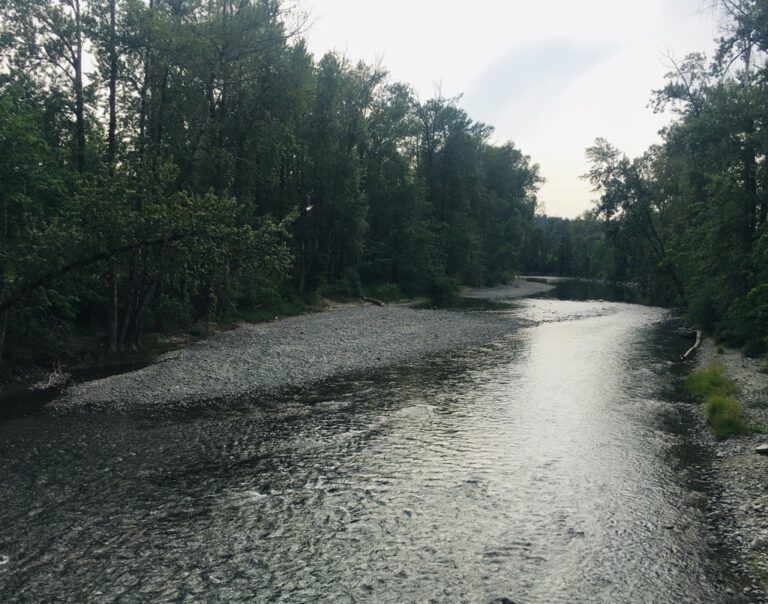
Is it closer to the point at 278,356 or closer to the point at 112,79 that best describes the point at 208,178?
the point at 112,79

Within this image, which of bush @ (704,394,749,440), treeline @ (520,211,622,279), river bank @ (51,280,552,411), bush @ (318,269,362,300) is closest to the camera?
bush @ (704,394,749,440)

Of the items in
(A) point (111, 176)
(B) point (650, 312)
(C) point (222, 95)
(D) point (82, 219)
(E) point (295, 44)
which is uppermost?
(E) point (295, 44)

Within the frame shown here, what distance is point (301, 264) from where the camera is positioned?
1816 inches

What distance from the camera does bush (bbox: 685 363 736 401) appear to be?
1725 cm

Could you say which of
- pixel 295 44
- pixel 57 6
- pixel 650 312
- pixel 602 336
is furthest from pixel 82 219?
pixel 650 312

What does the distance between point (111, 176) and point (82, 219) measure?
7.97 ft

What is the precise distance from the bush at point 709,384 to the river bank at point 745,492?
573 mm

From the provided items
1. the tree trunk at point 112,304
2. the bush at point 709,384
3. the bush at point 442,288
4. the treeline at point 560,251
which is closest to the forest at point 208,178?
the tree trunk at point 112,304

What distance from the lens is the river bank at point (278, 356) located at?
1741cm

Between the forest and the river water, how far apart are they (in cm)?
689

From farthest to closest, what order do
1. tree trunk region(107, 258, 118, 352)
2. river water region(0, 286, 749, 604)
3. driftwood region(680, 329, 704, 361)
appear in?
1. driftwood region(680, 329, 704, 361)
2. tree trunk region(107, 258, 118, 352)
3. river water region(0, 286, 749, 604)

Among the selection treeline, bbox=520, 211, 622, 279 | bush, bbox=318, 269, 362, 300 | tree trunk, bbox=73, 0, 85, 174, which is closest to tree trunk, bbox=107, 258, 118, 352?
tree trunk, bbox=73, 0, 85, 174

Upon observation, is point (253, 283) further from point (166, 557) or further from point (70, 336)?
point (166, 557)

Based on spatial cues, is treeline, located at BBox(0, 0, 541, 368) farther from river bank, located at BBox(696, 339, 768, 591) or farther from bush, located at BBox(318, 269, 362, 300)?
river bank, located at BBox(696, 339, 768, 591)
